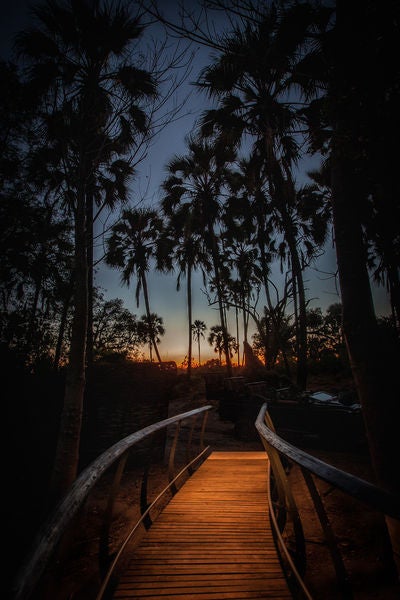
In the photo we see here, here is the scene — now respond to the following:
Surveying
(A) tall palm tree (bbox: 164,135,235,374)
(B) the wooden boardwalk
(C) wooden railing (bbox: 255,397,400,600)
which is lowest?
(B) the wooden boardwalk

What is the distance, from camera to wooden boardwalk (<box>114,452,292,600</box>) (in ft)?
5.99

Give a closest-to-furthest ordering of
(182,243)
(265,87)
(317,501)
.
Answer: (317,501) < (265,87) < (182,243)

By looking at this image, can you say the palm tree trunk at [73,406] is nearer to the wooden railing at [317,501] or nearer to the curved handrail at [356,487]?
the wooden railing at [317,501]

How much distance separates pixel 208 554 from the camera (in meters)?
2.22

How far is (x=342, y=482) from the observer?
126cm

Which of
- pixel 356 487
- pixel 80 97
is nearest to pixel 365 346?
pixel 356 487

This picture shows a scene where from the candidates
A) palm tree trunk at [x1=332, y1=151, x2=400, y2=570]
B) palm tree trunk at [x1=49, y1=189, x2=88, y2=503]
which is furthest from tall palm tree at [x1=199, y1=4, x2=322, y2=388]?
palm tree trunk at [x1=49, y1=189, x2=88, y2=503]

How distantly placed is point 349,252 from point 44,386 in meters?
7.26

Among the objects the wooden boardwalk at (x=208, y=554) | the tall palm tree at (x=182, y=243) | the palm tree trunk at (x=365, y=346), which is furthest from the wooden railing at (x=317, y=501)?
the tall palm tree at (x=182, y=243)

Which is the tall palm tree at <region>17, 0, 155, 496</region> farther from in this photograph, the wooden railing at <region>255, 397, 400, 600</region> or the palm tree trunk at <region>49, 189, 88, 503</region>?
the wooden railing at <region>255, 397, 400, 600</region>

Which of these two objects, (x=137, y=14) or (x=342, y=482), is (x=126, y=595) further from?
(x=137, y=14)

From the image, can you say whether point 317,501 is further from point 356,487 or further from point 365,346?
point 365,346

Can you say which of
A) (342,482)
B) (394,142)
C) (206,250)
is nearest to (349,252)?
(394,142)

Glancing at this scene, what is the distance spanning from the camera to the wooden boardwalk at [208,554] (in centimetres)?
183
